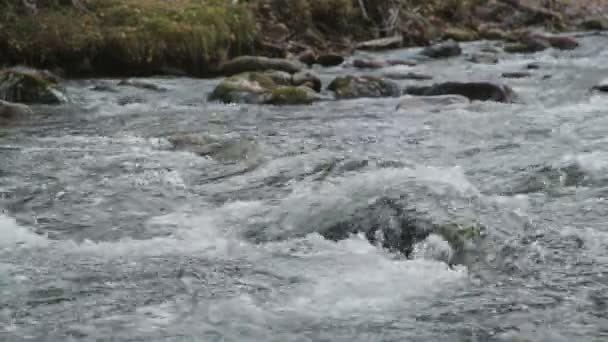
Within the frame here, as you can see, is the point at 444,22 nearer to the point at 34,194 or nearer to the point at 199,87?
the point at 199,87

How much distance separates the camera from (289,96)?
11.6 m

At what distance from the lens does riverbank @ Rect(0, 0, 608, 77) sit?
14.1 m

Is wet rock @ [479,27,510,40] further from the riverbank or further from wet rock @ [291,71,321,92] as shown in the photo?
wet rock @ [291,71,321,92]

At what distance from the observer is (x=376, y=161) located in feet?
22.6

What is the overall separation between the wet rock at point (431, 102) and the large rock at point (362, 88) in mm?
1081

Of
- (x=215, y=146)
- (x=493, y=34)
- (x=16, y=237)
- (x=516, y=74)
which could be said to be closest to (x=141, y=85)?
(x=215, y=146)

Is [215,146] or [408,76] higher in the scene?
[215,146]

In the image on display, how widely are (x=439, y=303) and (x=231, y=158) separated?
159 inches

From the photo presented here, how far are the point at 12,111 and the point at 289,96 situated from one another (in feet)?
12.3

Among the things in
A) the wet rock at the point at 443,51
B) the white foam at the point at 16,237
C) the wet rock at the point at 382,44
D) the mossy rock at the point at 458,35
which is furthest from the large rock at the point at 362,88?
the mossy rock at the point at 458,35

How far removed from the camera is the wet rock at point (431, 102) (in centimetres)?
1076

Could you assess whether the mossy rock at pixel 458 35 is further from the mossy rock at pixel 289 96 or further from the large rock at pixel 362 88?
the mossy rock at pixel 289 96

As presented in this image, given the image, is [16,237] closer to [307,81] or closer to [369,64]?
[307,81]

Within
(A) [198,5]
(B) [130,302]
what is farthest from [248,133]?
(A) [198,5]
